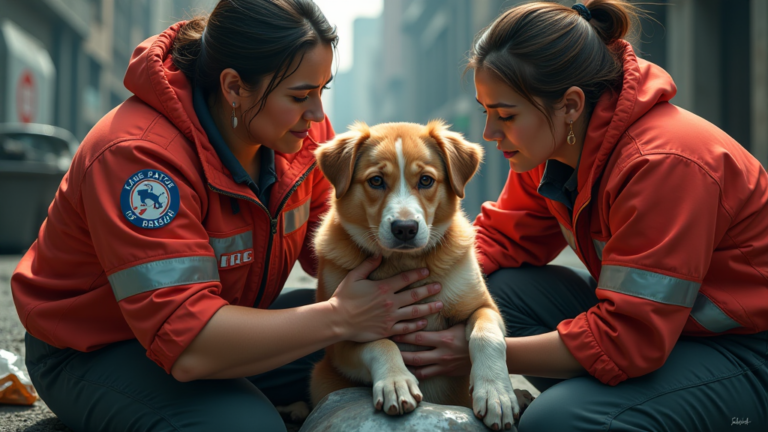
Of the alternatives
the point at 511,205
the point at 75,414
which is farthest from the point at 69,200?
the point at 511,205

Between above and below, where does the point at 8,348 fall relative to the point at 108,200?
below

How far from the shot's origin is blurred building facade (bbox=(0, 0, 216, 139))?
18250 mm

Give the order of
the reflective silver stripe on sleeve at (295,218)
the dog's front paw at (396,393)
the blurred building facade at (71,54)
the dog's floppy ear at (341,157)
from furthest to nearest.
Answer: the blurred building facade at (71,54) → the reflective silver stripe on sleeve at (295,218) → the dog's floppy ear at (341,157) → the dog's front paw at (396,393)

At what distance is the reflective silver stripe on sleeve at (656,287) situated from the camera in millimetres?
2270

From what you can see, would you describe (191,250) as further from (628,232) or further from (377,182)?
(628,232)

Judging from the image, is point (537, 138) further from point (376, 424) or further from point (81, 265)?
point (81, 265)

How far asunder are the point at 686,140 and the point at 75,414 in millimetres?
2598

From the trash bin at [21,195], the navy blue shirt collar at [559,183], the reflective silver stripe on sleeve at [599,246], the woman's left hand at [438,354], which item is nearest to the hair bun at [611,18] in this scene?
the navy blue shirt collar at [559,183]

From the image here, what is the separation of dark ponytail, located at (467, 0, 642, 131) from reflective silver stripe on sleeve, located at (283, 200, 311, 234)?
3.57 ft

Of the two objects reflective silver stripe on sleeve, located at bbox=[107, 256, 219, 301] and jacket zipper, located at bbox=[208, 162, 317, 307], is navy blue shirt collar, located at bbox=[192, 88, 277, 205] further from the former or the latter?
reflective silver stripe on sleeve, located at bbox=[107, 256, 219, 301]

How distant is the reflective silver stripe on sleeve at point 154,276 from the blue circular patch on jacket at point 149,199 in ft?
0.50

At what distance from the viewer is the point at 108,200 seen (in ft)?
7.68

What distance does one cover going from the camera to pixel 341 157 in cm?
297

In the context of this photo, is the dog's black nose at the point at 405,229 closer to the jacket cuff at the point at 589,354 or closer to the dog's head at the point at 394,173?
the dog's head at the point at 394,173
